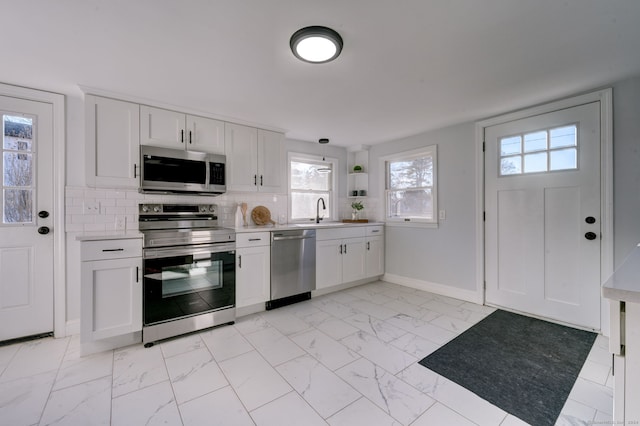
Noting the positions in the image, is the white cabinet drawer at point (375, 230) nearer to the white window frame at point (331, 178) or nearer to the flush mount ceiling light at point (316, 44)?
the white window frame at point (331, 178)

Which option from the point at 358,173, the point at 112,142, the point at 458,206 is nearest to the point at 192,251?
A: the point at 112,142

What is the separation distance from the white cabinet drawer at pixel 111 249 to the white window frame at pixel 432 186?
3298 mm

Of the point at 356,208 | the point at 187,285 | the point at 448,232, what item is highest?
the point at 356,208

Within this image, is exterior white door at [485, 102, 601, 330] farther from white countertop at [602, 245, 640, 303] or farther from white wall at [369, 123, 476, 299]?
white countertop at [602, 245, 640, 303]

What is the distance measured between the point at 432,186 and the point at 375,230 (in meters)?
1.04

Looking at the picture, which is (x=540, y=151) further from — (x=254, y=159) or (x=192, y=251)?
(x=192, y=251)

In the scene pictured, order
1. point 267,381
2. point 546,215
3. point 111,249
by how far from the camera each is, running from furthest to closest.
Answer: point 546,215, point 111,249, point 267,381

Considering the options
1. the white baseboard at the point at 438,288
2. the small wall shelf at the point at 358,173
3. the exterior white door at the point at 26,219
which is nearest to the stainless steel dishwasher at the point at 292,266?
the white baseboard at the point at 438,288

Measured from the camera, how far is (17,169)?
2.42 m

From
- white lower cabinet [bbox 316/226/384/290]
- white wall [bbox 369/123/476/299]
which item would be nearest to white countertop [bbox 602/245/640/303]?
white wall [bbox 369/123/476/299]

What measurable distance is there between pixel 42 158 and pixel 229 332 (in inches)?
92.8

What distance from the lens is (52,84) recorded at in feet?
7.68

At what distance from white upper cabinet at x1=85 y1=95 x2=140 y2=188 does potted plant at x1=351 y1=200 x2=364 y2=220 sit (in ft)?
9.86

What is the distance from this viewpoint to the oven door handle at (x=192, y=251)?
234cm
